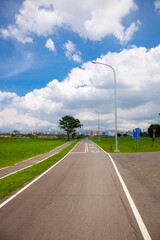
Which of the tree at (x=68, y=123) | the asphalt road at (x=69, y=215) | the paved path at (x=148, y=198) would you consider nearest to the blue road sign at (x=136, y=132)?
the paved path at (x=148, y=198)

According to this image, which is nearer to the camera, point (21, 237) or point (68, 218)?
point (21, 237)

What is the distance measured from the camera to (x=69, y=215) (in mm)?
4176

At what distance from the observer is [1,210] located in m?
4.54

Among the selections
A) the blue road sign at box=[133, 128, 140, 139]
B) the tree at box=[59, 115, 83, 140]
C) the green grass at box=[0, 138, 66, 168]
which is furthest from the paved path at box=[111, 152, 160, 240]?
the tree at box=[59, 115, 83, 140]

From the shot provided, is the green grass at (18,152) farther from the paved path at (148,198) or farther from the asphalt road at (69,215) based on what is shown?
the paved path at (148,198)

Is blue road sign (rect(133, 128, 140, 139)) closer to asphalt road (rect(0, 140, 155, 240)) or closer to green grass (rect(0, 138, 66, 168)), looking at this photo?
green grass (rect(0, 138, 66, 168))

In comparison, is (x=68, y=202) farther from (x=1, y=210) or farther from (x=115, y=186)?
(x=115, y=186)

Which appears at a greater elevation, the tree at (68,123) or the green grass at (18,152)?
the tree at (68,123)

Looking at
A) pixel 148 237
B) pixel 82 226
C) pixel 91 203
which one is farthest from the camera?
pixel 91 203

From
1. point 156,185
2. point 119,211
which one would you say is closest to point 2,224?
point 119,211

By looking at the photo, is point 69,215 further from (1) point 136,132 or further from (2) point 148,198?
(1) point 136,132

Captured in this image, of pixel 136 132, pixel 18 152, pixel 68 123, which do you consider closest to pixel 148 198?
pixel 136 132

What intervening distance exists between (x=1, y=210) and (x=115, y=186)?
423 cm

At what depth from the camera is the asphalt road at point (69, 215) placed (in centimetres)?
338
